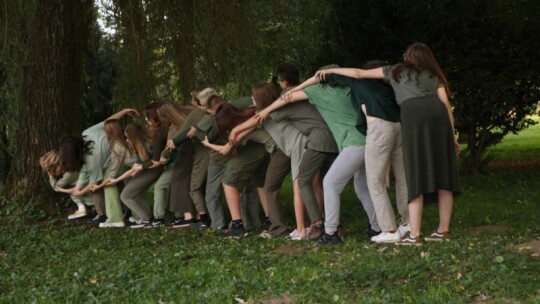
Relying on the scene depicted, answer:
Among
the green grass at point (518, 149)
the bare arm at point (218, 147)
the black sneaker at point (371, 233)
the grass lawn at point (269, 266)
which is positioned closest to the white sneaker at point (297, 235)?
the grass lawn at point (269, 266)

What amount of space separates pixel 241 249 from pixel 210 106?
253 cm

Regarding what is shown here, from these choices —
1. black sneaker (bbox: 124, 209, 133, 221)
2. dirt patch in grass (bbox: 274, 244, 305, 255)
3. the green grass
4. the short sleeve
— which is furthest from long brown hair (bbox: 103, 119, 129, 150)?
the green grass

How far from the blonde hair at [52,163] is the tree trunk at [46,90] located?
660mm

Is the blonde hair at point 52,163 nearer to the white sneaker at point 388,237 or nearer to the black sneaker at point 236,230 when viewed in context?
the black sneaker at point 236,230

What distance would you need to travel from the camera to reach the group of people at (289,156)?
8062mm

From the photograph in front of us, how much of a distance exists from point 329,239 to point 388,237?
1.88 ft

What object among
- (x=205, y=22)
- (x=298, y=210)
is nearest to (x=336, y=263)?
(x=298, y=210)

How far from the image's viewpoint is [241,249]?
27.5 feet

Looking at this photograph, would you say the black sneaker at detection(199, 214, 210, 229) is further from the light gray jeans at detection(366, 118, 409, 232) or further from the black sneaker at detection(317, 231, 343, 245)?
the light gray jeans at detection(366, 118, 409, 232)

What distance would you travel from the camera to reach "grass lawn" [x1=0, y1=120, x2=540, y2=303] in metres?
5.94

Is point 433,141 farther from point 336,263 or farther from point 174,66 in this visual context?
point 174,66

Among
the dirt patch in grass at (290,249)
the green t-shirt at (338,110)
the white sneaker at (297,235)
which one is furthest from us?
the white sneaker at (297,235)

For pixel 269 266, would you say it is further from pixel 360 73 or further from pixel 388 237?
pixel 360 73

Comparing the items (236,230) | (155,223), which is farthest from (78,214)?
(236,230)
